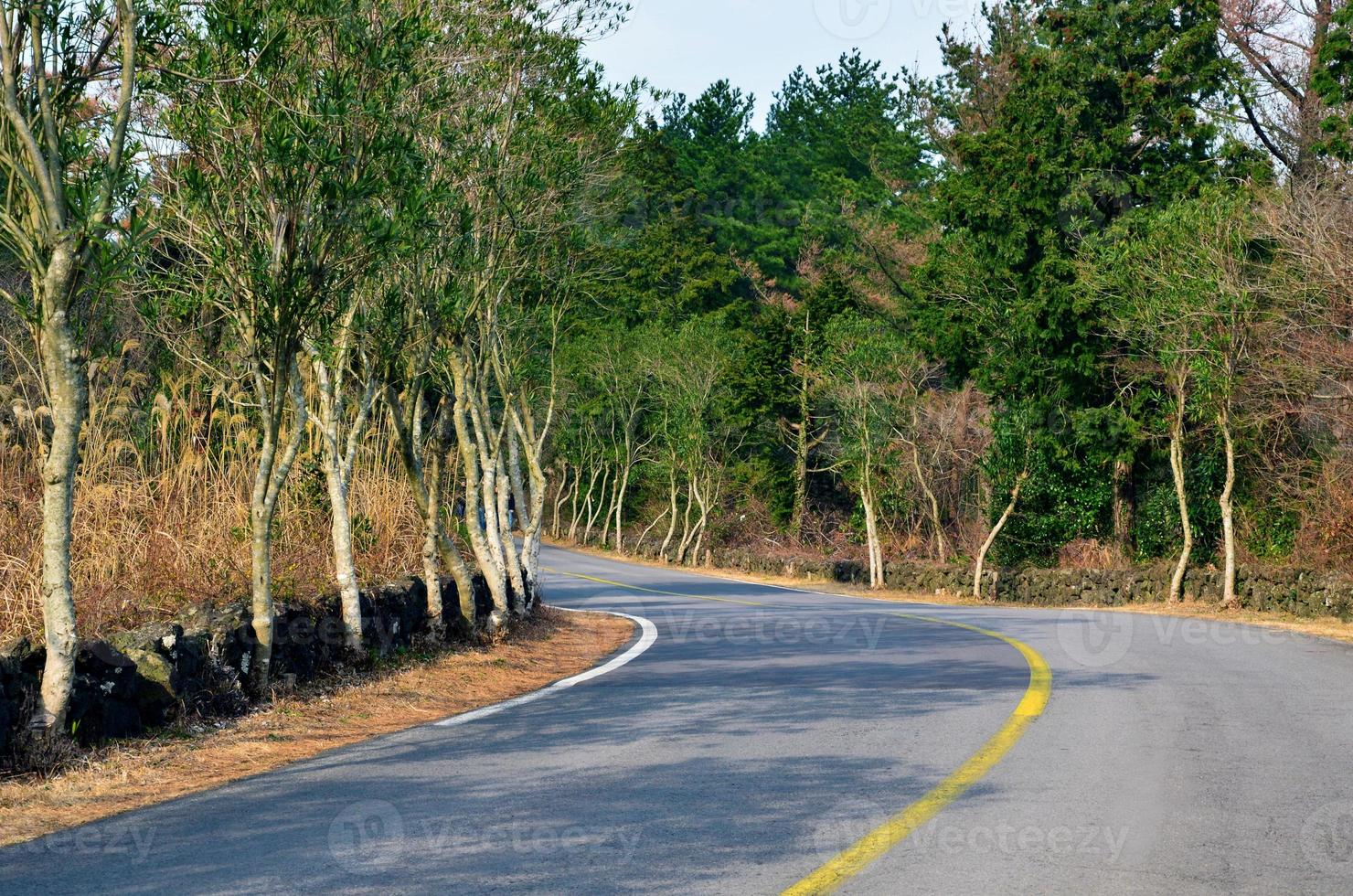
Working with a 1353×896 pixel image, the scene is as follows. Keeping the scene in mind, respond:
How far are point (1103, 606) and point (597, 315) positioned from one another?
49.5ft

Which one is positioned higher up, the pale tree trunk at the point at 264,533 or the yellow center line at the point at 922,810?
the pale tree trunk at the point at 264,533

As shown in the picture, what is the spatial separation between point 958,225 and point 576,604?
16.3m

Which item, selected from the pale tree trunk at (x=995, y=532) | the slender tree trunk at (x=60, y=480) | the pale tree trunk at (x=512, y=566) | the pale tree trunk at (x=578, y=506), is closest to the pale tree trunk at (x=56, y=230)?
the slender tree trunk at (x=60, y=480)

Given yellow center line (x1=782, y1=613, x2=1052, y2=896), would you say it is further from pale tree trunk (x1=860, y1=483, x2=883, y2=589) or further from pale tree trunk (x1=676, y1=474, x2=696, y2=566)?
pale tree trunk (x1=676, y1=474, x2=696, y2=566)

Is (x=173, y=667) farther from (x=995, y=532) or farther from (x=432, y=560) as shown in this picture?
(x=995, y=532)

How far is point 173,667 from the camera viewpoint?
8766 millimetres

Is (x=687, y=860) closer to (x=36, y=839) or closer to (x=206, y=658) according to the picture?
(x=36, y=839)

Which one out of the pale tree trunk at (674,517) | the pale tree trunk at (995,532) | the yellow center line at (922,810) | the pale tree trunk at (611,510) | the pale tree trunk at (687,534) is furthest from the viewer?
the pale tree trunk at (611,510)

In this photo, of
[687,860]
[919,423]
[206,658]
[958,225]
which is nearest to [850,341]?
[919,423]

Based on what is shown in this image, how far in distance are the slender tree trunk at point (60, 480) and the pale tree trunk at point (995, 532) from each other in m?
27.9

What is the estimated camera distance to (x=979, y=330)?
33.2 m

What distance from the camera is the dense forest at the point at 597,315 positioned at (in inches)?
389

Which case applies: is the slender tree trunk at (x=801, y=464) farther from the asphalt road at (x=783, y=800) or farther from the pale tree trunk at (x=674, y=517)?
the asphalt road at (x=783, y=800)

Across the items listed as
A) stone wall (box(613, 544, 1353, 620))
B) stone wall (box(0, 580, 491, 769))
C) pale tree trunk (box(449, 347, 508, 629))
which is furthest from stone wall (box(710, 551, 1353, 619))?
stone wall (box(0, 580, 491, 769))
